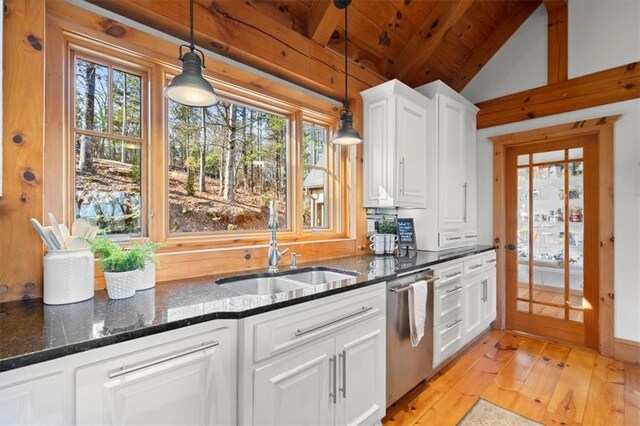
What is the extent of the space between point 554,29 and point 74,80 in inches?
162

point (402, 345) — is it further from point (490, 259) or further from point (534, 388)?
point (490, 259)

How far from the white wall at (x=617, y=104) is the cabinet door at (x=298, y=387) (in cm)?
284

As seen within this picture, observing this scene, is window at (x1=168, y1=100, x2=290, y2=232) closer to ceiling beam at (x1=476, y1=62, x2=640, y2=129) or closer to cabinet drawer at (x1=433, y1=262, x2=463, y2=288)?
cabinet drawer at (x1=433, y1=262, x2=463, y2=288)

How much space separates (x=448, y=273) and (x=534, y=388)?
3.25 ft

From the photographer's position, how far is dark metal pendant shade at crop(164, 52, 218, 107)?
3.90 ft

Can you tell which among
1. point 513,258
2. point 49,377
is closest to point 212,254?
point 49,377

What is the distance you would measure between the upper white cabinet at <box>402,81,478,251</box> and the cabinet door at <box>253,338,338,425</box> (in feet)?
5.58

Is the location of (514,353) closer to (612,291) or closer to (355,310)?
(612,291)

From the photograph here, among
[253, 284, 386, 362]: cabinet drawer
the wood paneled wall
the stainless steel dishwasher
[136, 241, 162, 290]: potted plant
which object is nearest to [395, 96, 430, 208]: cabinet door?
the stainless steel dishwasher

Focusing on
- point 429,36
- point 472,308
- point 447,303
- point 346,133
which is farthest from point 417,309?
point 429,36

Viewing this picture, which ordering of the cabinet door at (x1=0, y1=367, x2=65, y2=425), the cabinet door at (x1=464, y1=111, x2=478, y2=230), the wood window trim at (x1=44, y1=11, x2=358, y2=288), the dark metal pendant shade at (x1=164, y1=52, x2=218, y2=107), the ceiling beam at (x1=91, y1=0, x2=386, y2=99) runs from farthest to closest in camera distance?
the cabinet door at (x1=464, y1=111, x2=478, y2=230), the ceiling beam at (x1=91, y1=0, x2=386, y2=99), the wood window trim at (x1=44, y1=11, x2=358, y2=288), the dark metal pendant shade at (x1=164, y1=52, x2=218, y2=107), the cabinet door at (x1=0, y1=367, x2=65, y2=425)

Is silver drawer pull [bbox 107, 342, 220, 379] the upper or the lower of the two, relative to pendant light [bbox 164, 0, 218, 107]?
lower

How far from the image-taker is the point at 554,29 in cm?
311

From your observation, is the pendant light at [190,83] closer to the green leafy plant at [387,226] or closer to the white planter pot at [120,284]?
the white planter pot at [120,284]
